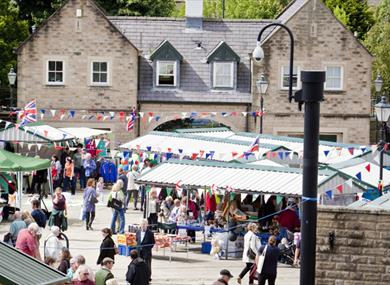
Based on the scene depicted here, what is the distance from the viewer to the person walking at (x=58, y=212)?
3195 cm

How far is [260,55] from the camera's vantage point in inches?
1326

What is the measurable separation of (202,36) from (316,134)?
4262 centimetres

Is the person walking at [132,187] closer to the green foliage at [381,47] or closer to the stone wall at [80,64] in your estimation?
the stone wall at [80,64]

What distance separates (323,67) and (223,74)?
4.31m

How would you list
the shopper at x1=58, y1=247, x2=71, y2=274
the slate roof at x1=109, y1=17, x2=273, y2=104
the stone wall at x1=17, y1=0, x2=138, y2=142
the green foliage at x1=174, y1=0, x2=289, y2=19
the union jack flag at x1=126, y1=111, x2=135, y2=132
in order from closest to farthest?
the shopper at x1=58, y1=247, x2=71, y2=274, the union jack flag at x1=126, y1=111, x2=135, y2=132, the stone wall at x1=17, y1=0, x2=138, y2=142, the slate roof at x1=109, y1=17, x2=273, y2=104, the green foliage at x1=174, y1=0, x2=289, y2=19

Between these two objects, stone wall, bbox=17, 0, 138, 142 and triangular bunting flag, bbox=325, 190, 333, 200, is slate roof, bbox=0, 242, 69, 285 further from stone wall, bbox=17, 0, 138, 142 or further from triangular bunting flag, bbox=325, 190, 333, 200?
stone wall, bbox=17, 0, 138, 142

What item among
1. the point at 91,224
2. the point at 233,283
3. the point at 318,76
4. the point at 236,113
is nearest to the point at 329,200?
the point at 233,283

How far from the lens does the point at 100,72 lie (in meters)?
54.5

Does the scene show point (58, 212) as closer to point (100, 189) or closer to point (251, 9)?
point (100, 189)

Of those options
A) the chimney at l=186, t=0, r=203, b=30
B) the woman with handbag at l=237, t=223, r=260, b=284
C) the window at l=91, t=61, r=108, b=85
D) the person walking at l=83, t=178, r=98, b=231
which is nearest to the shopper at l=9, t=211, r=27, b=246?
the woman with handbag at l=237, t=223, r=260, b=284

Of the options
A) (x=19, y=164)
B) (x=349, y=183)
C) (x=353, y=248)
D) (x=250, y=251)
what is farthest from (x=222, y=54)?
(x=353, y=248)

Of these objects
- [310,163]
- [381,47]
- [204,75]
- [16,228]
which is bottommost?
[16,228]

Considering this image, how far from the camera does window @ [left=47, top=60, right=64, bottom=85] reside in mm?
54469

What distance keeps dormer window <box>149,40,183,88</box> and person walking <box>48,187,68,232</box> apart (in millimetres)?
23382
